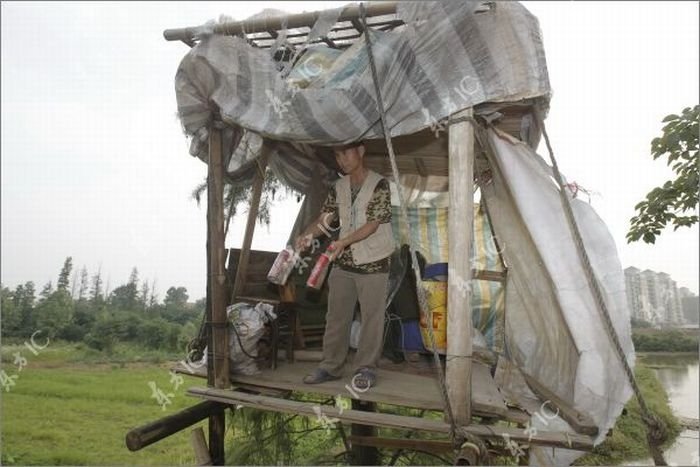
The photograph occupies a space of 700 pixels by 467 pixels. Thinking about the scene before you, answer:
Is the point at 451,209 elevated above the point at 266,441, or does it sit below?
above

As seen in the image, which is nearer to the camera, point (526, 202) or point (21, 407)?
point (526, 202)

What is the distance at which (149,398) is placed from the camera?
2738 centimetres

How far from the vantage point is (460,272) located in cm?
221

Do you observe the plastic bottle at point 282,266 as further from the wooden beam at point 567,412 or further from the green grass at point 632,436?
the green grass at point 632,436

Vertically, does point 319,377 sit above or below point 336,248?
below

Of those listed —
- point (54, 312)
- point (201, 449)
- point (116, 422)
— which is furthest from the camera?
point (54, 312)

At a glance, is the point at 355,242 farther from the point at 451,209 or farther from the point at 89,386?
the point at 89,386

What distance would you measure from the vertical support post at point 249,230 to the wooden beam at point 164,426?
3.07ft

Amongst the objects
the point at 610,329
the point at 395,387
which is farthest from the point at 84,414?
the point at 610,329

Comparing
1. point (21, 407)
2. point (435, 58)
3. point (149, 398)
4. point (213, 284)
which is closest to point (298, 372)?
point (213, 284)

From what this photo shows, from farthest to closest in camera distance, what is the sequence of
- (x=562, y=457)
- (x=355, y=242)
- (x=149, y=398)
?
(x=149, y=398), (x=355, y=242), (x=562, y=457)

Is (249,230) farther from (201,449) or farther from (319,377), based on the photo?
(201,449)

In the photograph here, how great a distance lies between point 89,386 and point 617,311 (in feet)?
111

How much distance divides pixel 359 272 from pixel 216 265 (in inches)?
40.9
